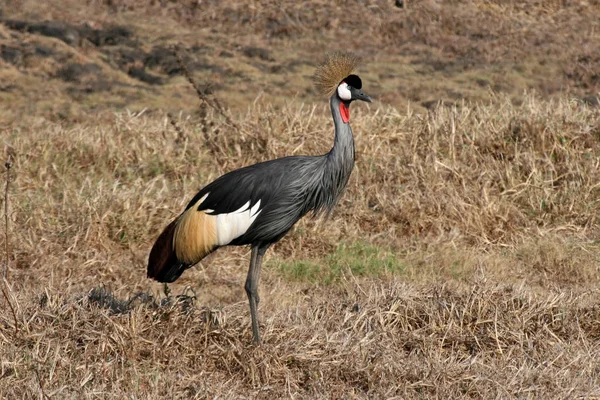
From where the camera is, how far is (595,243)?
23.6ft

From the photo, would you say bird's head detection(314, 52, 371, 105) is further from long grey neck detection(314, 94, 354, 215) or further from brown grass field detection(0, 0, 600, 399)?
brown grass field detection(0, 0, 600, 399)

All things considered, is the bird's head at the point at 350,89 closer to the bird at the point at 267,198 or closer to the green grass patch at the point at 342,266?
the bird at the point at 267,198

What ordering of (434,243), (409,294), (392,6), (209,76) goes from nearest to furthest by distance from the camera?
(409,294) → (434,243) → (209,76) → (392,6)

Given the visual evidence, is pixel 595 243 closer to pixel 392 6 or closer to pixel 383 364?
pixel 383 364

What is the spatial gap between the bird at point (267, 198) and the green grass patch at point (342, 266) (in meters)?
1.61

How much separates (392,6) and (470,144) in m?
17.4

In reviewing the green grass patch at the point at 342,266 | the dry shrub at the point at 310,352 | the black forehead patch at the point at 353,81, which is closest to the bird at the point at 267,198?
the black forehead patch at the point at 353,81

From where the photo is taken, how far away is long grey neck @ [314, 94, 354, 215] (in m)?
4.70

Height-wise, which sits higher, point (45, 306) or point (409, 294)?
point (45, 306)

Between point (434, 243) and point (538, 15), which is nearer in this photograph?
point (434, 243)

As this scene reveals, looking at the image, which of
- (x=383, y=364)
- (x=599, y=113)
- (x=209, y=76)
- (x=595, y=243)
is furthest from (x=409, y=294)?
(x=209, y=76)

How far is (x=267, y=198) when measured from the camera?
15.3 ft

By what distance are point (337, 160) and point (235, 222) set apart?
65cm

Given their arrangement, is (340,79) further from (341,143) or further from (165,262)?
(165,262)
